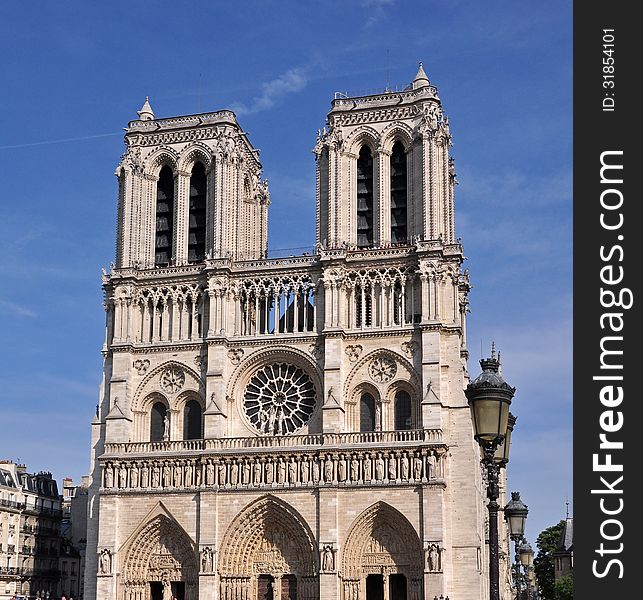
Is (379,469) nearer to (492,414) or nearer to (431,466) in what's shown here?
(431,466)

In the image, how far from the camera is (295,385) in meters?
50.7

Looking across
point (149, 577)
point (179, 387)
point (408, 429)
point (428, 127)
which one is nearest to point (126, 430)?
point (179, 387)

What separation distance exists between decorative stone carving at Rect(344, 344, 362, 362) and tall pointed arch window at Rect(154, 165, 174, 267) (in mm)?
10484

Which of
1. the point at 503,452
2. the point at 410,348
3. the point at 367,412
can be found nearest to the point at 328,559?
the point at 367,412

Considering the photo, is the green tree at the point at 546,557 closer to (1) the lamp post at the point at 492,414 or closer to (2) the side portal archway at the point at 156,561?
(2) the side portal archway at the point at 156,561

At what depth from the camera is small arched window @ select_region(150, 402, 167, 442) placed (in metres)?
52.0

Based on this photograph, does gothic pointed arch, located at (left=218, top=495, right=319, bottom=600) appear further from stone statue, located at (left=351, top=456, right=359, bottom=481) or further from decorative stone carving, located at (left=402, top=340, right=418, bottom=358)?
decorative stone carving, located at (left=402, top=340, right=418, bottom=358)

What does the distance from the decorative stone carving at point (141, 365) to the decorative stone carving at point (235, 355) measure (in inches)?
159

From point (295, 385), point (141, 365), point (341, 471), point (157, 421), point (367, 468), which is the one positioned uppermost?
point (141, 365)

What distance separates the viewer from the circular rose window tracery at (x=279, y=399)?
50.2 meters

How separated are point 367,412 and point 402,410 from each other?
1.60 m

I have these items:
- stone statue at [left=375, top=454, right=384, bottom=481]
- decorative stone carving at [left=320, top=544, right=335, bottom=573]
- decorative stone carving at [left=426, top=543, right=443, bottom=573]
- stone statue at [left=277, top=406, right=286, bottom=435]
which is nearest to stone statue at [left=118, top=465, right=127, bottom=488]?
stone statue at [left=277, top=406, right=286, bottom=435]

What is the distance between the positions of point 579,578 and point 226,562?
3808cm

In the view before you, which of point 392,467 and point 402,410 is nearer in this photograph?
point 392,467
